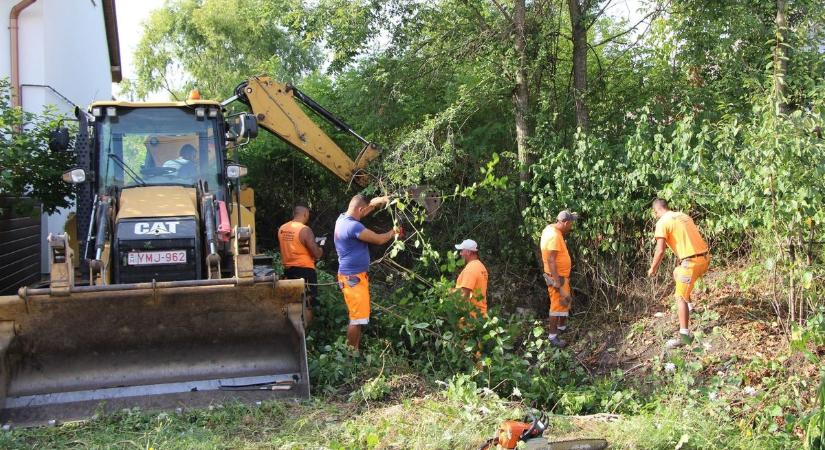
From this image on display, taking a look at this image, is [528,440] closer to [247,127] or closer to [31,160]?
[247,127]

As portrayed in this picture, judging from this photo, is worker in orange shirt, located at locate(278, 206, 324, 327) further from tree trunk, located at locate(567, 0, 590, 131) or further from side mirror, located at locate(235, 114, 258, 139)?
tree trunk, located at locate(567, 0, 590, 131)

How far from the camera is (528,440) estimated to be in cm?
529

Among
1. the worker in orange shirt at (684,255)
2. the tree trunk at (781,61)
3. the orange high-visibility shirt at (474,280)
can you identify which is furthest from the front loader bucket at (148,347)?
the tree trunk at (781,61)

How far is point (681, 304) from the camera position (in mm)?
8695

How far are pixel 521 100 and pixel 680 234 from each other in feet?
12.0

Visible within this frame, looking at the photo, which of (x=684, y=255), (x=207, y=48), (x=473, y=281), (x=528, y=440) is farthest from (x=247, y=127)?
(x=207, y=48)

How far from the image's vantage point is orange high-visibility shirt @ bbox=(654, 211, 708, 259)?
8.73m

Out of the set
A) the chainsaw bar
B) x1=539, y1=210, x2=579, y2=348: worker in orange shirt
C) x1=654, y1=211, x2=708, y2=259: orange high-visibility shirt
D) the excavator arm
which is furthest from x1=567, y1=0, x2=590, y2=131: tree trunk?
the chainsaw bar

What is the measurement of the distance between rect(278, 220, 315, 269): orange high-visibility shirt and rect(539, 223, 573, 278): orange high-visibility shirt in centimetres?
293

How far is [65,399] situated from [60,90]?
10296mm

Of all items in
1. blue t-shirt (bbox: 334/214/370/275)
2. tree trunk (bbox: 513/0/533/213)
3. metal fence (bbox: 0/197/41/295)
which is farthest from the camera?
tree trunk (bbox: 513/0/533/213)

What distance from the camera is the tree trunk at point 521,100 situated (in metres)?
11.4

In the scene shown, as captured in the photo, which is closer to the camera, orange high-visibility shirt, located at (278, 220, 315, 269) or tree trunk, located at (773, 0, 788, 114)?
tree trunk, located at (773, 0, 788, 114)

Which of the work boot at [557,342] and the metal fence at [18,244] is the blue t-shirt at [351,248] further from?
the metal fence at [18,244]
